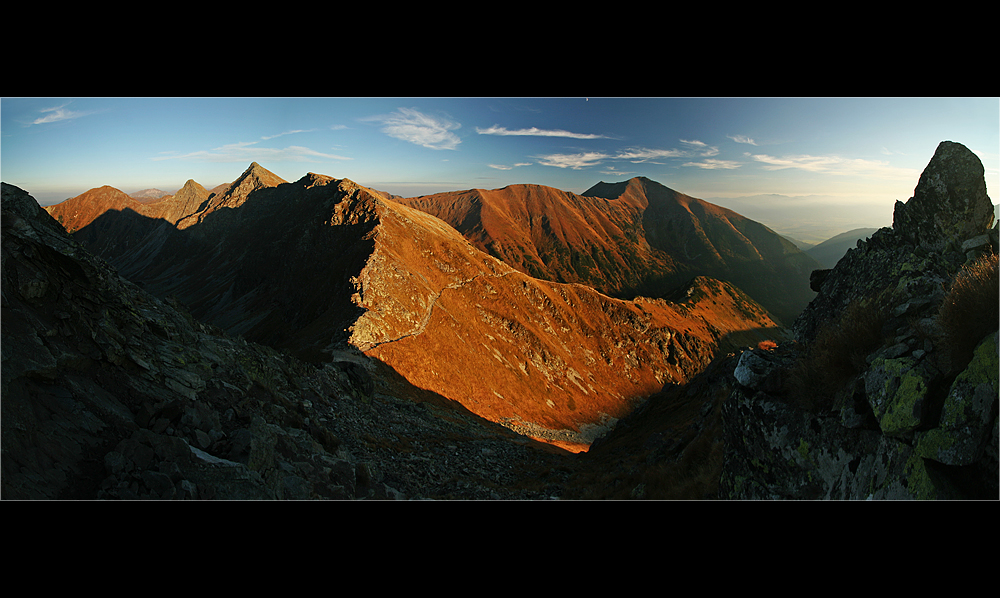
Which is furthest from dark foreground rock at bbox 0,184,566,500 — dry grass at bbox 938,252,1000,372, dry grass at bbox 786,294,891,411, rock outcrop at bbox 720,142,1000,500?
dry grass at bbox 938,252,1000,372

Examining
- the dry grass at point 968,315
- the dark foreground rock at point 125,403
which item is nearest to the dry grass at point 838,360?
the dry grass at point 968,315

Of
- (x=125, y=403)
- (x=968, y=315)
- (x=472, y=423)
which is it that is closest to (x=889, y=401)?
(x=968, y=315)

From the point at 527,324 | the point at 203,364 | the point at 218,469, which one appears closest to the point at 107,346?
the point at 203,364

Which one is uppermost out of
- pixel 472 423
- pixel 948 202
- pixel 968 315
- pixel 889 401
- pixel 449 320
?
pixel 948 202

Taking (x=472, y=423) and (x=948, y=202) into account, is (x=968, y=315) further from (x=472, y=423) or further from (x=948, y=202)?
(x=472, y=423)

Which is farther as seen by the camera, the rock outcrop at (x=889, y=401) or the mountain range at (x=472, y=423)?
the mountain range at (x=472, y=423)

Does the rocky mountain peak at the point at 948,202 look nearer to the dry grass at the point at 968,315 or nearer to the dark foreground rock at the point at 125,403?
the dry grass at the point at 968,315
